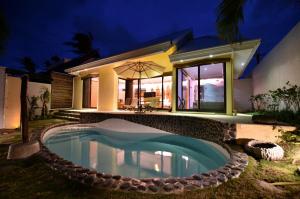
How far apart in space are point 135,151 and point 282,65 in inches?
321

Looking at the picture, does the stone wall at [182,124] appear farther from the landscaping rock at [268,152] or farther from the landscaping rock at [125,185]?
the landscaping rock at [125,185]

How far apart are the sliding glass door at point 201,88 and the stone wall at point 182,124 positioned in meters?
2.28

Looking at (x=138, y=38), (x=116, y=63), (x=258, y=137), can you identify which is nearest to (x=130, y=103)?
(x=116, y=63)

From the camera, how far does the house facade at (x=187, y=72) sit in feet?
25.0

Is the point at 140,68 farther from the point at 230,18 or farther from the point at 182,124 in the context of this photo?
the point at 230,18

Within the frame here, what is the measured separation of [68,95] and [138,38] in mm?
59259

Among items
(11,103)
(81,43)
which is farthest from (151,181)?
(81,43)

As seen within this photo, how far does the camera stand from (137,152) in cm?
537

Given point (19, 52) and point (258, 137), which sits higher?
point (19, 52)

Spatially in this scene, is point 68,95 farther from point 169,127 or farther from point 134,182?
point 134,182

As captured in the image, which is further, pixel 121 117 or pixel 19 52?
pixel 19 52

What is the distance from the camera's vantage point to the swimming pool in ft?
13.0

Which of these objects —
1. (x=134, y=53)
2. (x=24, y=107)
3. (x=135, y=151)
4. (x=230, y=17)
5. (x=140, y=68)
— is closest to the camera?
(x=230, y=17)

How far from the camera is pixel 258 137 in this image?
480cm
